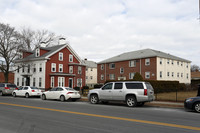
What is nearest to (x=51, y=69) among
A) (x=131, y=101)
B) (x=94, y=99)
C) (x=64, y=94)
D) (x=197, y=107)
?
(x=64, y=94)

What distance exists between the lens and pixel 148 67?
1608 inches

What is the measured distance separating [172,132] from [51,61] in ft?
109

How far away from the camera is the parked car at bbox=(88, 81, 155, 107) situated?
14016mm

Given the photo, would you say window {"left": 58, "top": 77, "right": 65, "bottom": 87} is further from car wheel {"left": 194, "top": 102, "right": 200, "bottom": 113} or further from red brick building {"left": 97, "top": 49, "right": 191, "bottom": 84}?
car wheel {"left": 194, "top": 102, "right": 200, "bottom": 113}

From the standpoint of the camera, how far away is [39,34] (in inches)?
2192

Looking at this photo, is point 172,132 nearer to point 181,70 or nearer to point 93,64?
point 181,70

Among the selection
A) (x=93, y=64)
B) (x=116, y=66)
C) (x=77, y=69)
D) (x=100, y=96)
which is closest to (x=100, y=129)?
(x=100, y=96)

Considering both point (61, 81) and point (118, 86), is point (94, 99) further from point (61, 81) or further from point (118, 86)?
point (61, 81)

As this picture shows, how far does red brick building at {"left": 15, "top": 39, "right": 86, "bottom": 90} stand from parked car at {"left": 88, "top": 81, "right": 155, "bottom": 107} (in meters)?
20.4

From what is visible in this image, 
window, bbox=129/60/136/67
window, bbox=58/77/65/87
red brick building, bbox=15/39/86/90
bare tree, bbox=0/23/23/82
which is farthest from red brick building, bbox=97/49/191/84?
bare tree, bbox=0/23/23/82

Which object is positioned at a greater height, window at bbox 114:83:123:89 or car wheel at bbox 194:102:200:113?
window at bbox 114:83:123:89

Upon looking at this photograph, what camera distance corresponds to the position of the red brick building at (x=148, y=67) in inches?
1571

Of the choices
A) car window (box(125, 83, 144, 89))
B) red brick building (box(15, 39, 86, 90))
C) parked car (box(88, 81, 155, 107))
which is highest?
red brick building (box(15, 39, 86, 90))

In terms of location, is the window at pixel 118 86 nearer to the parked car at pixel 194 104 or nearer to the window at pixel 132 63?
the parked car at pixel 194 104
